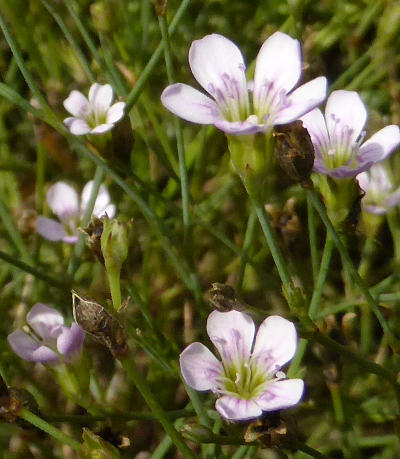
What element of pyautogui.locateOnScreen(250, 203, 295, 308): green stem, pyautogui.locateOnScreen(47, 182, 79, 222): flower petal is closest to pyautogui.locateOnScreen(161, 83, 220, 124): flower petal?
pyautogui.locateOnScreen(250, 203, 295, 308): green stem

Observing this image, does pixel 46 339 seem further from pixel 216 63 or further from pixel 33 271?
pixel 216 63

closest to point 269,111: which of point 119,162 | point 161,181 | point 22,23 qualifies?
point 119,162

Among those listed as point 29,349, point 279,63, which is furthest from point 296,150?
point 29,349

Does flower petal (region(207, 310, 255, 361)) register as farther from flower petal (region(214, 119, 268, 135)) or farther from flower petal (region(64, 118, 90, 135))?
flower petal (region(64, 118, 90, 135))

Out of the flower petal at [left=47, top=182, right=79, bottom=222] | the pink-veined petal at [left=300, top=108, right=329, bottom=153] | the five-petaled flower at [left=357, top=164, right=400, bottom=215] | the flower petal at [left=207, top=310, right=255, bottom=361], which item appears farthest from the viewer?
the flower petal at [left=47, top=182, right=79, bottom=222]

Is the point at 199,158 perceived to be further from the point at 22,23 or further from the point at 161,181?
the point at 22,23

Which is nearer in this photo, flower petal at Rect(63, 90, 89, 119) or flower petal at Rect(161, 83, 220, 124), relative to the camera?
flower petal at Rect(161, 83, 220, 124)
